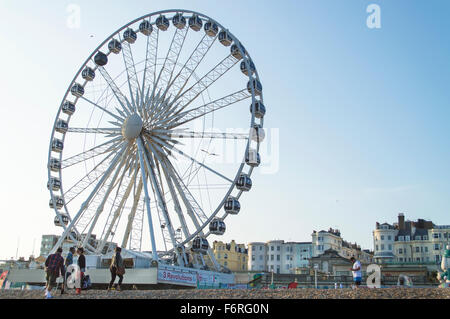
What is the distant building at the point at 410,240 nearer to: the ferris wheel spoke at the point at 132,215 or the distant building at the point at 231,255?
the distant building at the point at 231,255

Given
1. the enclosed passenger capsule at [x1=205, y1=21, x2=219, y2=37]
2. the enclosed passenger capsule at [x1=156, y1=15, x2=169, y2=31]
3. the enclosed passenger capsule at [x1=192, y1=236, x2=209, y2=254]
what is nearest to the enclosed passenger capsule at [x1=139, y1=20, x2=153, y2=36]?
the enclosed passenger capsule at [x1=156, y1=15, x2=169, y2=31]

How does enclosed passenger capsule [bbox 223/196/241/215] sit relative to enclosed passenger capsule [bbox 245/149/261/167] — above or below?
below

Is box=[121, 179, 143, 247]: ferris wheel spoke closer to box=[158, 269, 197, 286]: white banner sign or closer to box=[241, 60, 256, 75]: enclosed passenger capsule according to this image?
box=[158, 269, 197, 286]: white banner sign

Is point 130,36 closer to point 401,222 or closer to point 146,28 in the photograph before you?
point 146,28

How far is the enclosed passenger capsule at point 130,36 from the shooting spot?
47.9 metres

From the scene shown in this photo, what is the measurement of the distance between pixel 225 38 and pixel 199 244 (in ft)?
55.0

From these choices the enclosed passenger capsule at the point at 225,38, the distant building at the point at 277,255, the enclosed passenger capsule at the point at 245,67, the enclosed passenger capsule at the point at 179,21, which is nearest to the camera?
the enclosed passenger capsule at the point at 245,67

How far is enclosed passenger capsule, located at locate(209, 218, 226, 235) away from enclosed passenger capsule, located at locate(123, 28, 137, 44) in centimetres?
1878

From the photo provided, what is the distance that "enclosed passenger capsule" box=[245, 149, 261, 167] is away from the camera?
39219 mm

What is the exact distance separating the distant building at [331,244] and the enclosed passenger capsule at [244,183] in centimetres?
7220

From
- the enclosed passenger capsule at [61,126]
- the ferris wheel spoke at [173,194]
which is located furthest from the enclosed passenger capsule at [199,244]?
the enclosed passenger capsule at [61,126]
